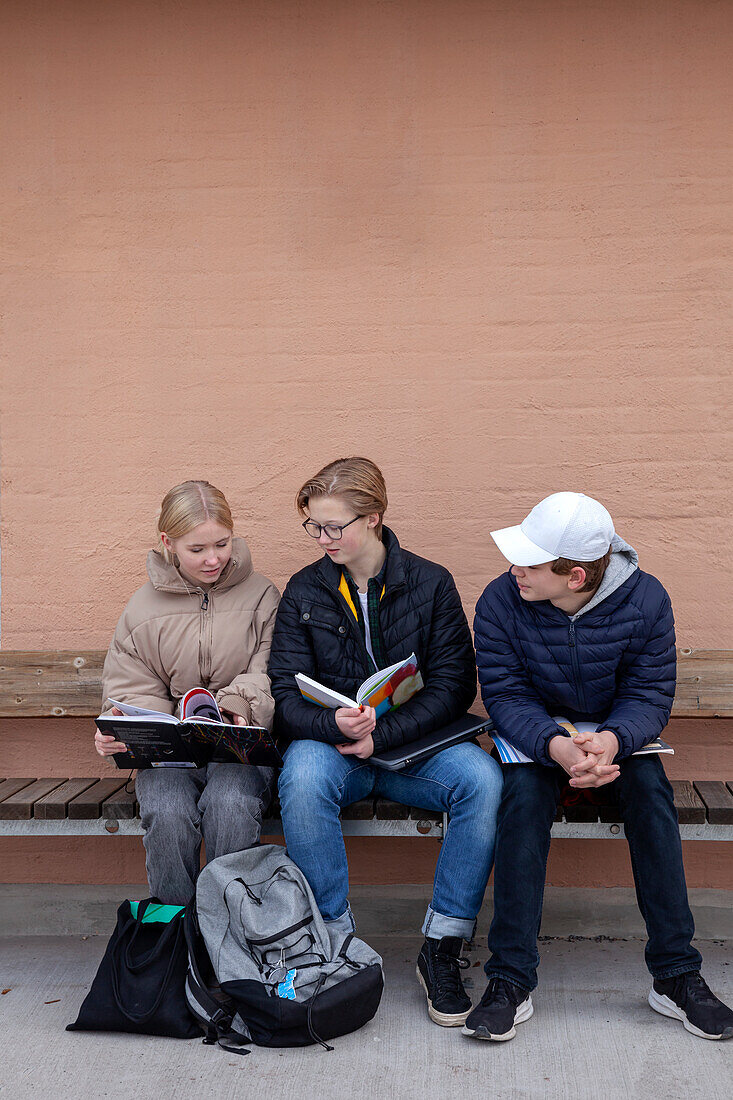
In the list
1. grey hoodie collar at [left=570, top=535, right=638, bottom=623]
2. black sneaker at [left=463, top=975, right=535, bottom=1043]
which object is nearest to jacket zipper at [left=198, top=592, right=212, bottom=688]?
grey hoodie collar at [left=570, top=535, right=638, bottom=623]

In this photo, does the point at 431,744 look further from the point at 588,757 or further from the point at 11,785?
the point at 11,785

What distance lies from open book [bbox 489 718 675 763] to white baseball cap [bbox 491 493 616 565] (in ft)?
1.79

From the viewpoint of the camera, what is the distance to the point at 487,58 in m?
3.69

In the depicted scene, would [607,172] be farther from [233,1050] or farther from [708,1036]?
[233,1050]

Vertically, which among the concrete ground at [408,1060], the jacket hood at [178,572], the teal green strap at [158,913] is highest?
the jacket hood at [178,572]

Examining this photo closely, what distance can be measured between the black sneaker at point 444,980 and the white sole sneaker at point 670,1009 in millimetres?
568

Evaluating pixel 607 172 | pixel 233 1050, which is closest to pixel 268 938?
pixel 233 1050

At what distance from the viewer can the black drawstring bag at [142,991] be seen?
2.76m

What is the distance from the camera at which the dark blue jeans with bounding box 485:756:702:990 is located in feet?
9.16

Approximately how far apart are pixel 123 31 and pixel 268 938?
11.2ft

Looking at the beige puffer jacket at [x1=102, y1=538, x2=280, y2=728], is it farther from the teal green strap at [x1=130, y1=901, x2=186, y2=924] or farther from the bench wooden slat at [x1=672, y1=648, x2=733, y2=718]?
the bench wooden slat at [x1=672, y1=648, x2=733, y2=718]

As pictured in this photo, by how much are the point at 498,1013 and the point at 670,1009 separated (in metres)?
0.54

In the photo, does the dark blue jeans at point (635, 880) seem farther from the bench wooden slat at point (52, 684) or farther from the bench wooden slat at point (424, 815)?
the bench wooden slat at point (52, 684)

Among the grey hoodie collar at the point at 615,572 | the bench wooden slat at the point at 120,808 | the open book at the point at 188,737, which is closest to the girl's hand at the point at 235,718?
the open book at the point at 188,737
